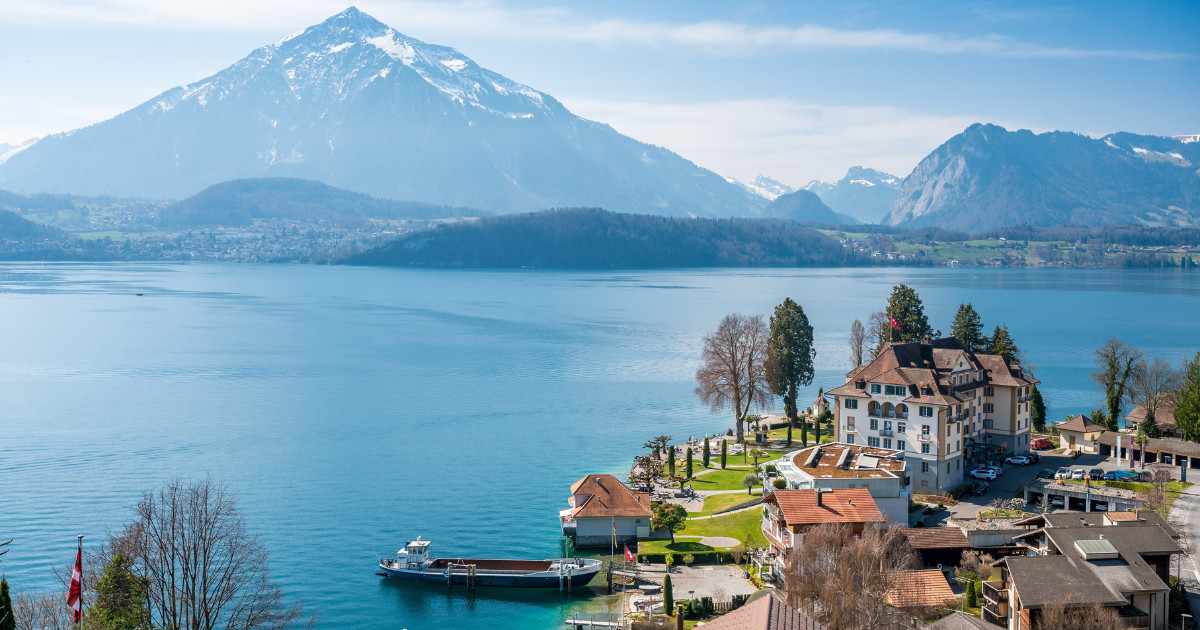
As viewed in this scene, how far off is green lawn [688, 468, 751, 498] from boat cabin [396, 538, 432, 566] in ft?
62.2

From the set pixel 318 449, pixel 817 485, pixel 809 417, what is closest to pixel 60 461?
pixel 318 449

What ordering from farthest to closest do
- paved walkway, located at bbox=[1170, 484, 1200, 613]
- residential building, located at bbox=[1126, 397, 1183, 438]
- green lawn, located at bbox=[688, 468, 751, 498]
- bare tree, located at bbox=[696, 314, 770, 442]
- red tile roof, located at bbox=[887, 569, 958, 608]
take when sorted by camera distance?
1. bare tree, located at bbox=[696, 314, 770, 442]
2. residential building, located at bbox=[1126, 397, 1183, 438]
3. green lawn, located at bbox=[688, 468, 751, 498]
4. paved walkway, located at bbox=[1170, 484, 1200, 613]
5. red tile roof, located at bbox=[887, 569, 958, 608]

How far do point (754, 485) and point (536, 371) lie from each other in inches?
2318

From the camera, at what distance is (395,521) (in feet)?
178

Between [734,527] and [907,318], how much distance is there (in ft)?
104

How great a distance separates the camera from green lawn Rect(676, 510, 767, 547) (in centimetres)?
4838

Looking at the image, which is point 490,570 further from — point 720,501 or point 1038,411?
point 1038,411

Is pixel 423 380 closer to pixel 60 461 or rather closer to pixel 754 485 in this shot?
pixel 60 461

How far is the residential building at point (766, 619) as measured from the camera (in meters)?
24.3

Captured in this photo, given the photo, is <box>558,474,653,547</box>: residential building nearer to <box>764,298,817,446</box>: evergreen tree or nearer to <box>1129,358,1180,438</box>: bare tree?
<box>764,298,817,446</box>: evergreen tree

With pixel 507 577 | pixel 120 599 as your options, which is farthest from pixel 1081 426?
pixel 120 599

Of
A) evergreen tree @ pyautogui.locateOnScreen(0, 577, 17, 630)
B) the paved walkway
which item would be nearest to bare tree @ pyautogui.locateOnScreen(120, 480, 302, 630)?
evergreen tree @ pyautogui.locateOnScreen(0, 577, 17, 630)

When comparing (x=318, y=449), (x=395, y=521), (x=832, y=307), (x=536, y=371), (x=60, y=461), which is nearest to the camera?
(x=395, y=521)

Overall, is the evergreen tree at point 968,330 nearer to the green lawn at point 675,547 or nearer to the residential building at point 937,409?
the residential building at point 937,409
